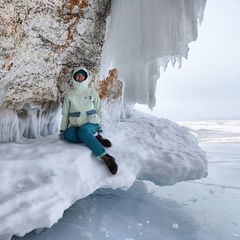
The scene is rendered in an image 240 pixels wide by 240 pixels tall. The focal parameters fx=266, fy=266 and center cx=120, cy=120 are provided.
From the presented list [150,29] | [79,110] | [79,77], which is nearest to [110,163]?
[79,110]

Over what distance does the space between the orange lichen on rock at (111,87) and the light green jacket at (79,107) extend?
1962 millimetres

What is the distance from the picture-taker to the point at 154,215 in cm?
341

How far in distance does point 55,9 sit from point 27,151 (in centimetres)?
160

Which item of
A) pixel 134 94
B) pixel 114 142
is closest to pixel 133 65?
pixel 134 94

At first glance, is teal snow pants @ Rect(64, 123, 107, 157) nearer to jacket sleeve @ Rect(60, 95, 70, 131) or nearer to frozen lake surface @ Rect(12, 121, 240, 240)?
jacket sleeve @ Rect(60, 95, 70, 131)

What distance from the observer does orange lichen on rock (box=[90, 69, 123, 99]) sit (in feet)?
17.0

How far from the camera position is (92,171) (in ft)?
9.41

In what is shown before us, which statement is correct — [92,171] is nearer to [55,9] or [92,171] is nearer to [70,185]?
[70,185]

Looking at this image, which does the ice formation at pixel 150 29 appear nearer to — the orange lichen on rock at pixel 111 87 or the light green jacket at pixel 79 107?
the orange lichen on rock at pixel 111 87

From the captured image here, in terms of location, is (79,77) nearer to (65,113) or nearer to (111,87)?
(65,113)

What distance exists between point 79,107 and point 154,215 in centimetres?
168

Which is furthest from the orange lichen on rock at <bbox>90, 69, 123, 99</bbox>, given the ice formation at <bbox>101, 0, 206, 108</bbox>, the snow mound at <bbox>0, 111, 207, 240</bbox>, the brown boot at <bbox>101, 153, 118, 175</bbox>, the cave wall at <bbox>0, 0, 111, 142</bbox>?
the brown boot at <bbox>101, 153, 118, 175</bbox>

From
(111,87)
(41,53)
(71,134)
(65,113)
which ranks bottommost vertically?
(71,134)

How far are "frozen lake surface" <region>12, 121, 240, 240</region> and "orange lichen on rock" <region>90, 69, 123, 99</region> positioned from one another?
189cm
